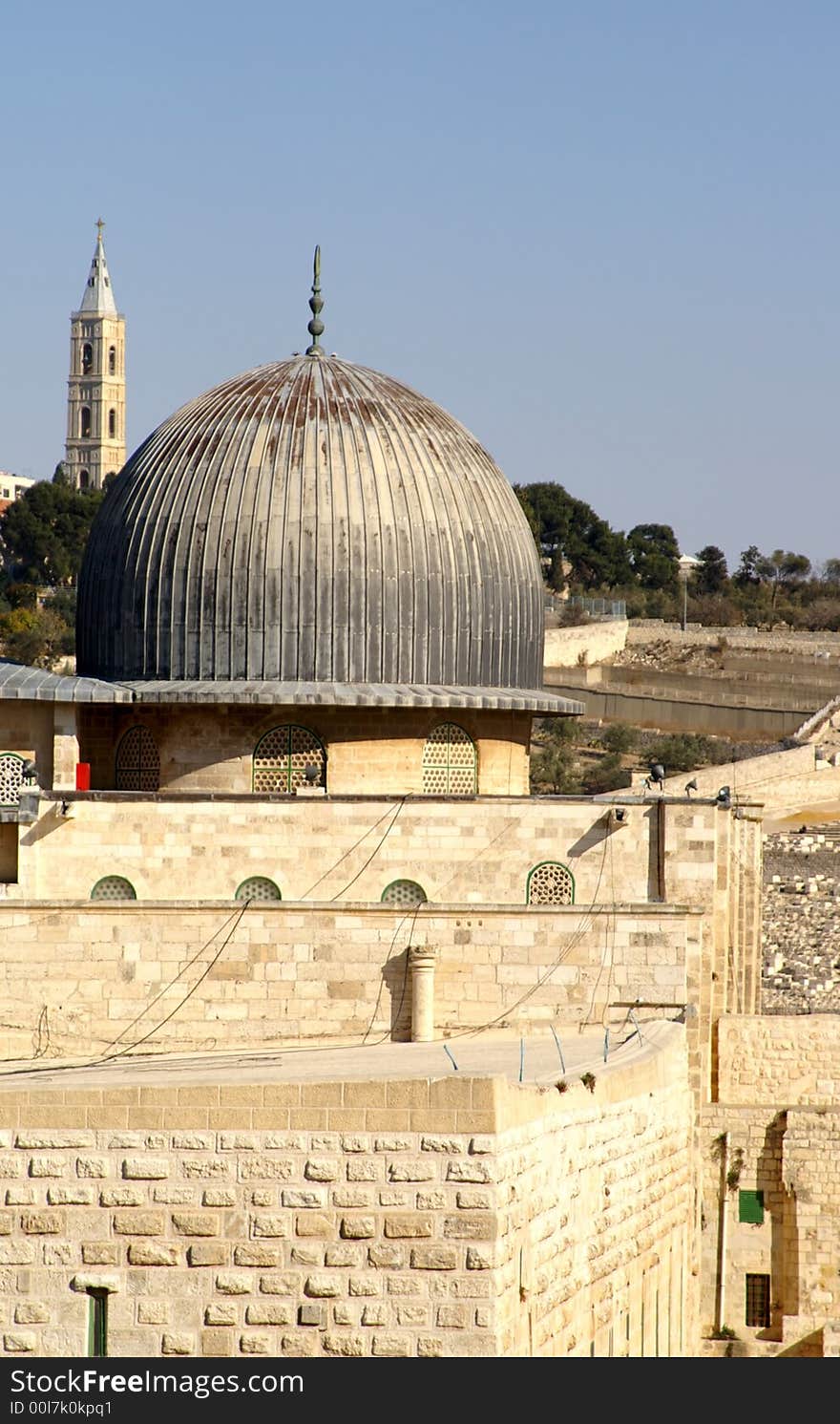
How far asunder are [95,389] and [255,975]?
376 feet

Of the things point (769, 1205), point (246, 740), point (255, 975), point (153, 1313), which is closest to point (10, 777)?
point (246, 740)

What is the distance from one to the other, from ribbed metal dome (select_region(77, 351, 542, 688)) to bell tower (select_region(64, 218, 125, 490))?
350ft

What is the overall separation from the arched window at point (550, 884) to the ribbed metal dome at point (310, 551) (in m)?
2.68

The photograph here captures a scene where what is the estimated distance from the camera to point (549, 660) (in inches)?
2709

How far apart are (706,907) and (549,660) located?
49.5 m

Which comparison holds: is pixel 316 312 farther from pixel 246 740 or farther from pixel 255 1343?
pixel 255 1343

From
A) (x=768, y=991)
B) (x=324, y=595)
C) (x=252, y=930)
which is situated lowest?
(x=768, y=991)

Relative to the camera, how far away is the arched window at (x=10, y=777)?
20641 mm

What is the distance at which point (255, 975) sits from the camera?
1834 centimetres

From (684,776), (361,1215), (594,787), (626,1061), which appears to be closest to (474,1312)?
(361,1215)

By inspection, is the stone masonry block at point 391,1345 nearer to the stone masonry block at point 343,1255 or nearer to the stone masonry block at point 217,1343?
the stone masonry block at point 343,1255

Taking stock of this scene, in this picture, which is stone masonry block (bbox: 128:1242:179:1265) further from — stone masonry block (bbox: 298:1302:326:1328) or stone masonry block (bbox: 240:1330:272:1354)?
stone masonry block (bbox: 298:1302:326:1328)

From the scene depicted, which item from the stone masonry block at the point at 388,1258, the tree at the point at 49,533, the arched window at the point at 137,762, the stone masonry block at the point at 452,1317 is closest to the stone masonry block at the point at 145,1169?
the stone masonry block at the point at 388,1258
